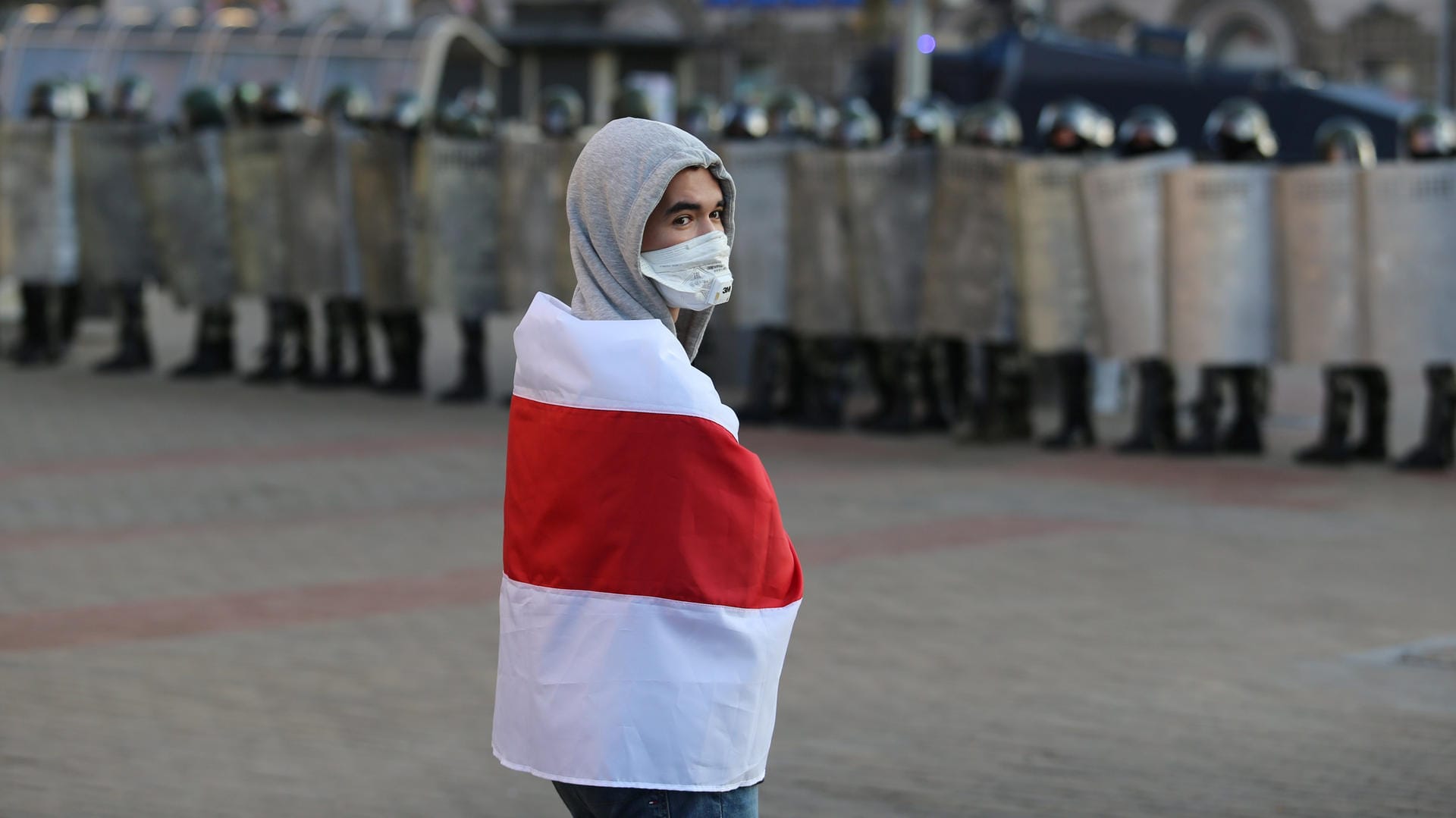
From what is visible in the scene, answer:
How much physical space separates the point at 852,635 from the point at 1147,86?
45.0 ft

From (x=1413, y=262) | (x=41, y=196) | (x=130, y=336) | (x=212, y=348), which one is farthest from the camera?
(x=130, y=336)

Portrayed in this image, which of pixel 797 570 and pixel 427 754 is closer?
pixel 797 570

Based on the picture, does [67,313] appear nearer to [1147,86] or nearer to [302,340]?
[302,340]

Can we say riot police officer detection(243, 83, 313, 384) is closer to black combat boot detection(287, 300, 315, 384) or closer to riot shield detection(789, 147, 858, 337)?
black combat boot detection(287, 300, 315, 384)

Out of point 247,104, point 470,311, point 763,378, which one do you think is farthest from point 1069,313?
point 247,104

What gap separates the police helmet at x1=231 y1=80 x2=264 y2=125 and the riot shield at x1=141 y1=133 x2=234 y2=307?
0.75 feet

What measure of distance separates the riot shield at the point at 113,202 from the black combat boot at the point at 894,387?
563 cm

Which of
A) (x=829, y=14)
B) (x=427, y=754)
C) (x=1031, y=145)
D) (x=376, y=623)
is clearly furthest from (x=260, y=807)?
(x=829, y=14)

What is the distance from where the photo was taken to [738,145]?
1337cm

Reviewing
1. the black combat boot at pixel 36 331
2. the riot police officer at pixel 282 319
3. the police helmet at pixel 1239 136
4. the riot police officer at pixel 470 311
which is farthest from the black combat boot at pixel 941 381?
the black combat boot at pixel 36 331

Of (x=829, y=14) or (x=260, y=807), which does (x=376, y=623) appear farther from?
(x=829, y=14)

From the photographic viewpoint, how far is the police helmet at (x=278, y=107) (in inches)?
601

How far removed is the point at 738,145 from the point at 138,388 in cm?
474

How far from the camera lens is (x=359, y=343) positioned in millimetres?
15445
